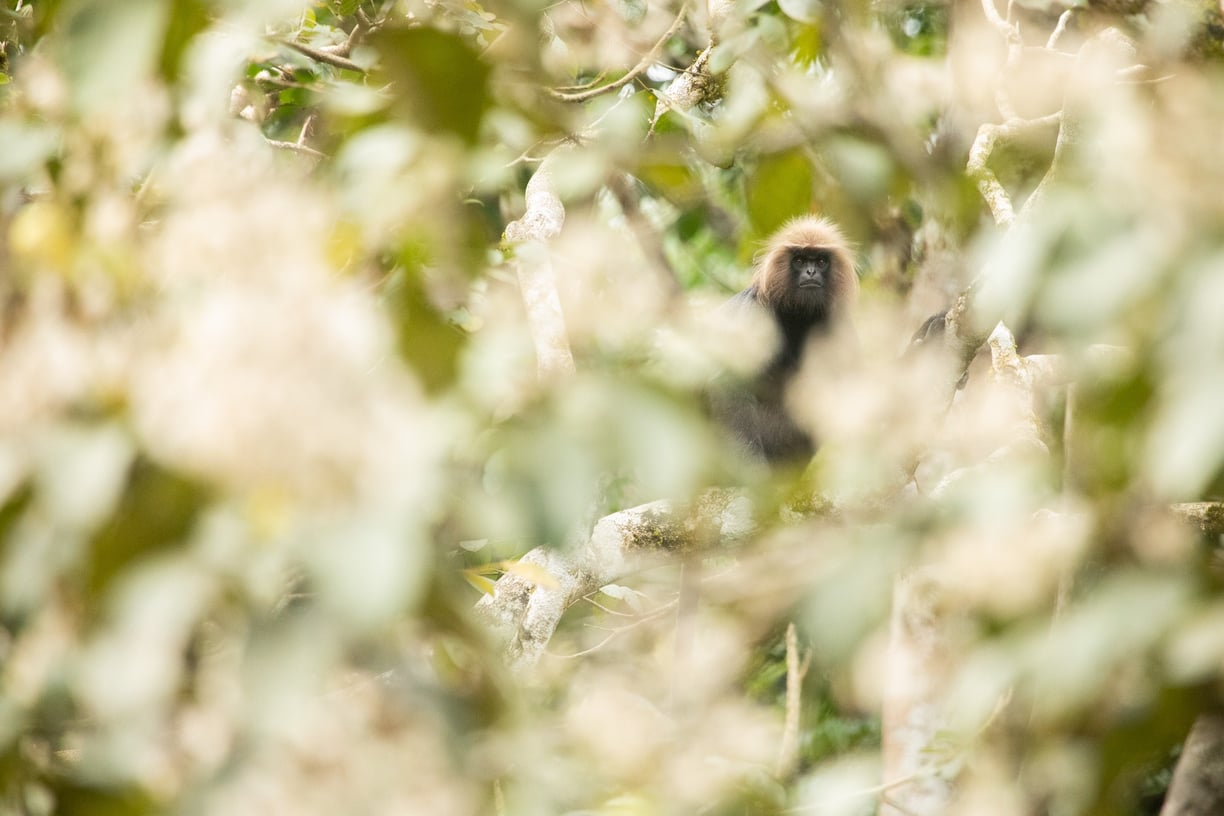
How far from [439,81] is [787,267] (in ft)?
15.6

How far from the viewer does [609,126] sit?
146cm

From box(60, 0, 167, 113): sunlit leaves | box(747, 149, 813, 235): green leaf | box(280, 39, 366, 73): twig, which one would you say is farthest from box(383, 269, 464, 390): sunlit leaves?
box(280, 39, 366, 73): twig

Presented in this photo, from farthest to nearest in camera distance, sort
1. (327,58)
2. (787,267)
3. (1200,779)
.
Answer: (787,267)
(327,58)
(1200,779)

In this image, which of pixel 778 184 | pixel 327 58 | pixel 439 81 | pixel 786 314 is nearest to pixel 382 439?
pixel 439 81

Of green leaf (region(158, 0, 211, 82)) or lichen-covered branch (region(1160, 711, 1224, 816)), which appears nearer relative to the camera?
green leaf (region(158, 0, 211, 82))

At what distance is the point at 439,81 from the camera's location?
823mm

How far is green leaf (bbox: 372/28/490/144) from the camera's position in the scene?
824 millimetres

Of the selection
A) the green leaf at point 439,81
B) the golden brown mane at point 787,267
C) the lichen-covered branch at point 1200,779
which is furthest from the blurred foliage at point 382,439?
the golden brown mane at point 787,267

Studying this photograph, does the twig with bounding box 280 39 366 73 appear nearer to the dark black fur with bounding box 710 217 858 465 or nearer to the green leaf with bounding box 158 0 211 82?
the green leaf with bounding box 158 0 211 82

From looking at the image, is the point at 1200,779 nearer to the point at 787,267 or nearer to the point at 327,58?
the point at 327,58

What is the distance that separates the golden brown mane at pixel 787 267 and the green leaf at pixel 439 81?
467cm

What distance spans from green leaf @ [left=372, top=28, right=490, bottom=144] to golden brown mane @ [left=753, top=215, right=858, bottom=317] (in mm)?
4666

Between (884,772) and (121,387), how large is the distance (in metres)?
3.28

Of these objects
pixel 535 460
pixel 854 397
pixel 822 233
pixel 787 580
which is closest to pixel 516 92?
pixel 535 460
